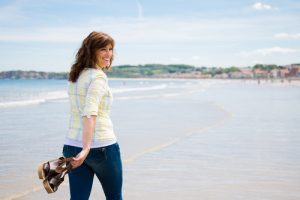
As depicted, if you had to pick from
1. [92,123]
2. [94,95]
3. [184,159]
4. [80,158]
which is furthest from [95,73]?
[184,159]

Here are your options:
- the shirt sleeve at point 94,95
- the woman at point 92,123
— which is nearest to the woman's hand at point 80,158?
the woman at point 92,123

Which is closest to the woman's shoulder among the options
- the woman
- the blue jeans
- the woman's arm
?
the woman

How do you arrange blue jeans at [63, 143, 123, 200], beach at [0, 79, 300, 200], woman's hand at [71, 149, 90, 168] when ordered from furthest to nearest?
beach at [0, 79, 300, 200], blue jeans at [63, 143, 123, 200], woman's hand at [71, 149, 90, 168]

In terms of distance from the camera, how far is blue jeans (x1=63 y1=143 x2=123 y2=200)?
3.09 m

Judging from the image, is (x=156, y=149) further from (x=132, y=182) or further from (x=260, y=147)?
(x=132, y=182)

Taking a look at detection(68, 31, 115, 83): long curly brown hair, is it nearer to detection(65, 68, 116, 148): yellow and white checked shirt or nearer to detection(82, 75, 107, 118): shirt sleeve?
detection(65, 68, 116, 148): yellow and white checked shirt

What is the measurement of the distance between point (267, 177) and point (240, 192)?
95 cm

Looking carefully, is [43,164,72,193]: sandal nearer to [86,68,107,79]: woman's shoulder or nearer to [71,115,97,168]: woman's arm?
[71,115,97,168]: woman's arm

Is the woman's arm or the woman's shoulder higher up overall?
the woman's shoulder

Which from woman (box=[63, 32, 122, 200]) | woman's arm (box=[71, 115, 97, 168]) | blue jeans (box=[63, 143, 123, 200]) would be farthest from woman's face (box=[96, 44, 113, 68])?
blue jeans (box=[63, 143, 123, 200])

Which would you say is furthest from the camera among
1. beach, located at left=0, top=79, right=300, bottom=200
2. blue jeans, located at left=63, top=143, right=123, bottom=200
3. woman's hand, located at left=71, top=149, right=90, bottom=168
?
beach, located at left=0, top=79, right=300, bottom=200

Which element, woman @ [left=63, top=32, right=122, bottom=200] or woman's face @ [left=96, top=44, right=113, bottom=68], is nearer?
woman @ [left=63, top=32, right=122, bottom=200]

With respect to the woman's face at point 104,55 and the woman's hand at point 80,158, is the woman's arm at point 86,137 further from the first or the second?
the woman's face at point 104,55

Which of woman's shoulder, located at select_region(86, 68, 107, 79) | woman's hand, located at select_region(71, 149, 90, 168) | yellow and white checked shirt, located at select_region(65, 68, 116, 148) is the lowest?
woman's hand, located at select_region(71, 149, 90, 168)
